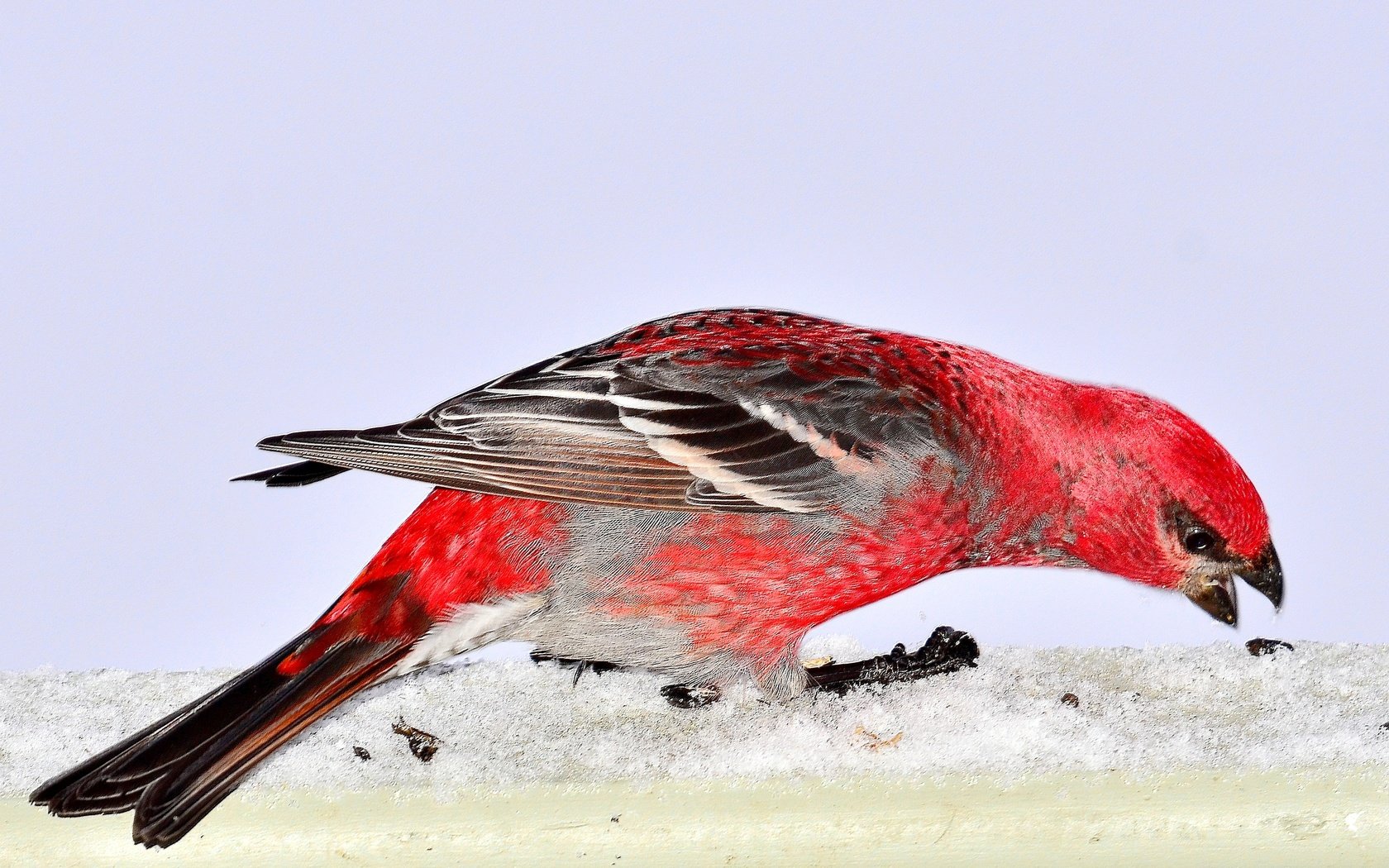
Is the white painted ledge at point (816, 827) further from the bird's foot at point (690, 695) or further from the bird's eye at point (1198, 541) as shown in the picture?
the bird's eye at point (1198, 541)

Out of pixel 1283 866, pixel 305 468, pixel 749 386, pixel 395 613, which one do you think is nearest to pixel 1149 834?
pixel 1283 866

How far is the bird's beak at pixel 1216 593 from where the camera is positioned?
104 inches

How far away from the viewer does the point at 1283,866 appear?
2.31 meters

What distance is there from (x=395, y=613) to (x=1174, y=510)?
1.42m

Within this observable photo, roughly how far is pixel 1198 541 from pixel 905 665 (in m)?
0.65

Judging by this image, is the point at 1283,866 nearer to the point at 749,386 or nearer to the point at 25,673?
the point at 749,386

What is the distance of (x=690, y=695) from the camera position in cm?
271

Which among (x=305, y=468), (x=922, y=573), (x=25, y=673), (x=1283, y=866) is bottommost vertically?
(x=1283, y=866)

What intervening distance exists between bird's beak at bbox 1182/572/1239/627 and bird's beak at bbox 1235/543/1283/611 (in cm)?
5

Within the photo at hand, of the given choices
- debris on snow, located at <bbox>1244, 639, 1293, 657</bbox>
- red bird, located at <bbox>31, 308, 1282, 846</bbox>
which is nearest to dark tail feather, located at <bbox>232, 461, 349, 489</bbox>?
red bird, located at <bbox>31, 308, 1282, 846</bbox>

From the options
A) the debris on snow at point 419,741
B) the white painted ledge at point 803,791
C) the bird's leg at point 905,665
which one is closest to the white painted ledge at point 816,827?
the white painted ledge at point 803,791

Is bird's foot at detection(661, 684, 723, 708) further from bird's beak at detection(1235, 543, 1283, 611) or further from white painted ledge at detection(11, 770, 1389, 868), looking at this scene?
bird's beak at detection(1235, 543, 1283, 611)

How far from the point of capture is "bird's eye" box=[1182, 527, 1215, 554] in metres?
2.58

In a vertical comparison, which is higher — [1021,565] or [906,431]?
[906,431]
